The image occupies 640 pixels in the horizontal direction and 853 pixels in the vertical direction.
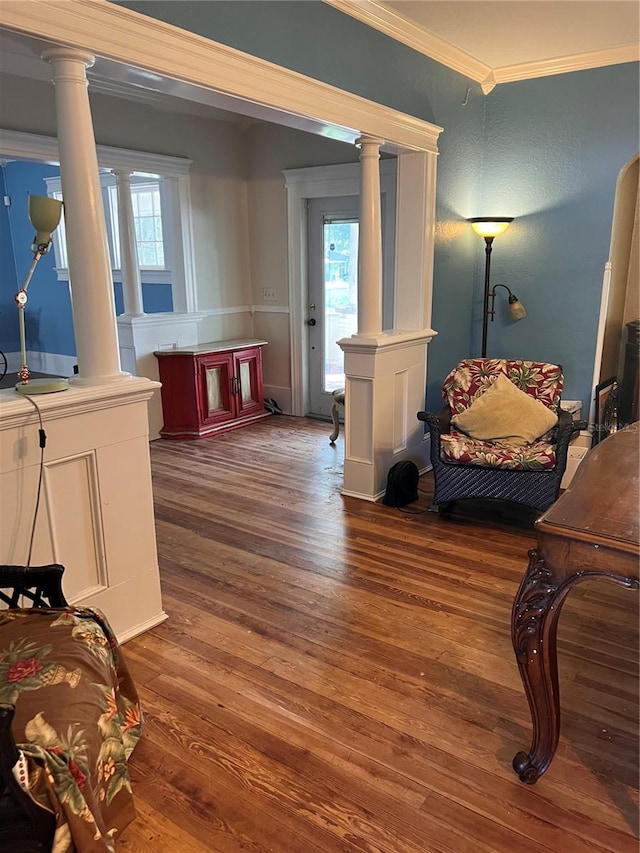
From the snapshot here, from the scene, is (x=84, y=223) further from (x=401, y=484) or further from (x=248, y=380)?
(x=248, y=380)

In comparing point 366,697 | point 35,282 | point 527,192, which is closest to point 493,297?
point 527,192

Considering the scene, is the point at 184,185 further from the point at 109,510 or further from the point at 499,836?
the point at 499,836

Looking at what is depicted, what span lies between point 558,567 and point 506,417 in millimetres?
2075

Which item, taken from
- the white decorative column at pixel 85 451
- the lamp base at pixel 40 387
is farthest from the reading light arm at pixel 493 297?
the lamp base at pixel 40 387

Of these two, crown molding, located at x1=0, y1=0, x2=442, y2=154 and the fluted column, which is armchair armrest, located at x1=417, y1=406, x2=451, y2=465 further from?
crown molding, located at x1=0, y1=0, x2=442, y2=154

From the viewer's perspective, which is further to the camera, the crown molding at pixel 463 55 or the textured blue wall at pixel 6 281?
the textured blue wall at pixel 6 281

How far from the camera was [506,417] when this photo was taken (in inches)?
143

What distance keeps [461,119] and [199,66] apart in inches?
98.7

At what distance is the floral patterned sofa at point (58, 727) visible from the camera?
1.32 m

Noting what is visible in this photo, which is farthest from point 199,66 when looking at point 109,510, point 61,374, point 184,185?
point 61,374

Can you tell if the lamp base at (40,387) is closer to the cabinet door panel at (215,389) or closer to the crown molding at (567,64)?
the cabinet door panel at (215,389)

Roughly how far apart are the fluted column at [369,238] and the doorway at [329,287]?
172 cm

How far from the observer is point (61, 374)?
7.14 metres

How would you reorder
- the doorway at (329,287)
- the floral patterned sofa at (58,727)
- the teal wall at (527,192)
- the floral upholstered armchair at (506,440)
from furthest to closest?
the doorway at (329,287) → the teal wall at (527,192) → the floral upholstered armchair at (506,440) → the floral patterned sofa at (58,727)
